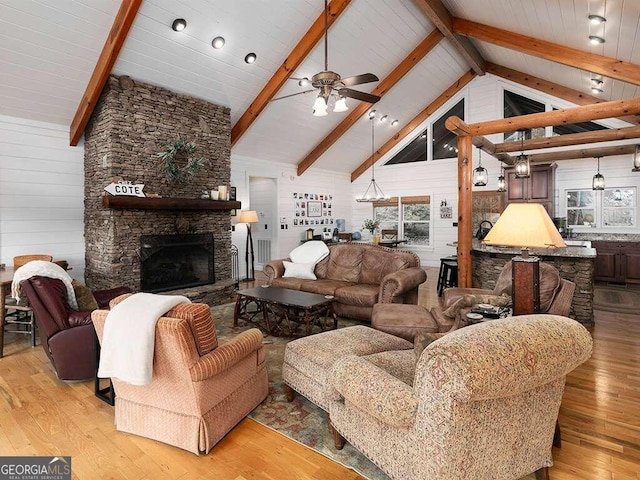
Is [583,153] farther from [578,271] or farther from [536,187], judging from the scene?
[578,271]

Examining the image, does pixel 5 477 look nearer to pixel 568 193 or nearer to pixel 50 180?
pixel 50 180

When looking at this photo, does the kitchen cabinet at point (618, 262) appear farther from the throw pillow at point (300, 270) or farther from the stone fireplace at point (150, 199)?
the stone fireplace at point (150, 199)

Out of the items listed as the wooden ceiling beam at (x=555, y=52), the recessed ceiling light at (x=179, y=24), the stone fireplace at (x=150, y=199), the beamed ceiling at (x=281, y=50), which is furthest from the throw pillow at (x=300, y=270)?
the wooden ceiling beam at (x=555, y=52)

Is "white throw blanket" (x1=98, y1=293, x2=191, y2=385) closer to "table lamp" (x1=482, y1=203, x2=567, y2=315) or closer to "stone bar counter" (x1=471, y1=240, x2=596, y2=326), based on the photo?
"table lamp" (x1=482, y1=203, x2=567, y2=315)

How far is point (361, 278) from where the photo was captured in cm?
508

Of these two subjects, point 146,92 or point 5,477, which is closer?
point 5,477

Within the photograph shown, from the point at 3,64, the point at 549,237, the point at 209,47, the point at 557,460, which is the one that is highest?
the point at 209,47

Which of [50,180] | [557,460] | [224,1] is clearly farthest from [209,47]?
[557,460]

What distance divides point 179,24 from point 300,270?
3601 mm

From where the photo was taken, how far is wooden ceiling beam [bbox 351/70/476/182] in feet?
29.2

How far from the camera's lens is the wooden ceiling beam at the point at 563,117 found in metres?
4.12

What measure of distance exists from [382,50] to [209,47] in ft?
10.7

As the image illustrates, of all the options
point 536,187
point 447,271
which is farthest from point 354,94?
point 536,187

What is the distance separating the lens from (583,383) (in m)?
2.99
